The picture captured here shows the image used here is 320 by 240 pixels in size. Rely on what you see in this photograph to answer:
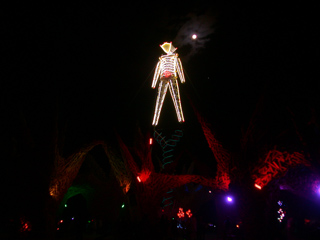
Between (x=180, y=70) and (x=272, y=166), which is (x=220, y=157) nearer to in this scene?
(x=272, y=166)

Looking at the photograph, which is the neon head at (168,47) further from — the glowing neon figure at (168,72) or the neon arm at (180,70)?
the neon arm at (180,70)

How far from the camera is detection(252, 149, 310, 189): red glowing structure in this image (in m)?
6.51

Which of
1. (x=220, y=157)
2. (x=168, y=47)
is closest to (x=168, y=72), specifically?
(x=168, y=47)

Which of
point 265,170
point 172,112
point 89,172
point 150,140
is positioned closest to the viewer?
point 265,170

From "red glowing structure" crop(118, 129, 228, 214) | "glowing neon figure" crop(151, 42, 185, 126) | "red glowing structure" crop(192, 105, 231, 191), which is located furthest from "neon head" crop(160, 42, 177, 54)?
"red glowing structure" crop(118, 129, 228, 214)

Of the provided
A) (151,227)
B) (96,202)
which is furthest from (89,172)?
(151,227)

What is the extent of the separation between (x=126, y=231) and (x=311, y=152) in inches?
201

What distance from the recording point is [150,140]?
882 cm

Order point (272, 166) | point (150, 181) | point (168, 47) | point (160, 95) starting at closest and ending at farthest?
point (272, 166), point (150, 181), point (168, 47), point (160, 95)

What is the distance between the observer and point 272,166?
22.0ft

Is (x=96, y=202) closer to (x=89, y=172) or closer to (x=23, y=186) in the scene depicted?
(x=89, y=172)

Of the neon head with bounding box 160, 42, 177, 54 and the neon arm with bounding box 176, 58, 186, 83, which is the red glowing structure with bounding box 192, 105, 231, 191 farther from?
the neon head with bounding box 160, 42, 177, 54

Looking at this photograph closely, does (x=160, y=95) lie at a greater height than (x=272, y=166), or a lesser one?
greater

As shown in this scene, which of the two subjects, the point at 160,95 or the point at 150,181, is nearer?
the point at 150,181
